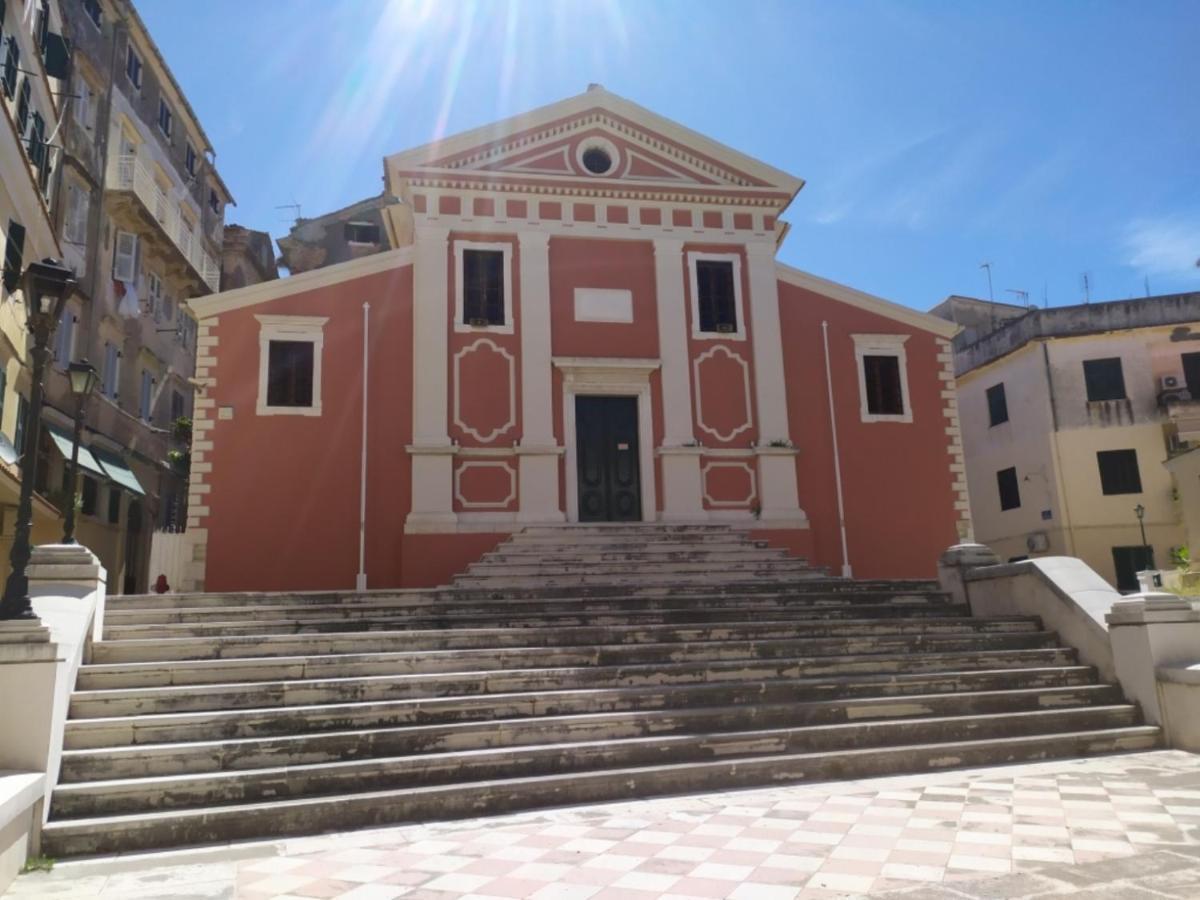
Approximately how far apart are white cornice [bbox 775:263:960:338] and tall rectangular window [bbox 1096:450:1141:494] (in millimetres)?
11801

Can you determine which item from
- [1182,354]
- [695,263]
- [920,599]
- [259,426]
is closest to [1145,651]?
[920,599]

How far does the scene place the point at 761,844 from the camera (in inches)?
216

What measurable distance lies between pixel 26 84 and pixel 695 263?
1225cm

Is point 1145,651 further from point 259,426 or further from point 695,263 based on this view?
point 259,426

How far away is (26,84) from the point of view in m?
14.9

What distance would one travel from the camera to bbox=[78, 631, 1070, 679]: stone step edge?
25.1ft

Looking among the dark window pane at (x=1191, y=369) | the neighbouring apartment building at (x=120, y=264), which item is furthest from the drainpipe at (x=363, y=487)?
the dark window pane at (x=1191, y=369)

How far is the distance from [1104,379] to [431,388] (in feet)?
70.2

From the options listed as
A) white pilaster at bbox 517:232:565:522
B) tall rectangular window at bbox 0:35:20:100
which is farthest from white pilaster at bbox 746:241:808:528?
tall rectangular window at bbox 0:35:20:100

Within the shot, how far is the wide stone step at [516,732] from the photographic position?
6398mm

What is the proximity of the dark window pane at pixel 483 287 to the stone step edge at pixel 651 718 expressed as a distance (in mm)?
10083

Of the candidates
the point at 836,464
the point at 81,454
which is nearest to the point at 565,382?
the point at 836,464

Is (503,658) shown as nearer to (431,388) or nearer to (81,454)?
(431,388)

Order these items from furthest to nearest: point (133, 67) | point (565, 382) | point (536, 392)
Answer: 1. point (133, 67)
2. point (565, 382)
3. point (536, 392)
